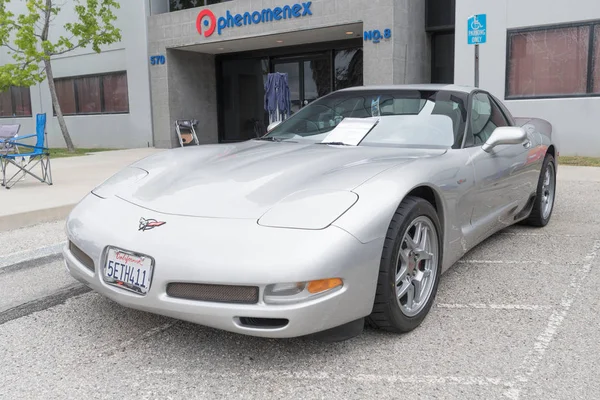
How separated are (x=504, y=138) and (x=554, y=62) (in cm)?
970

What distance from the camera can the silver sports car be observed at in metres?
2.28

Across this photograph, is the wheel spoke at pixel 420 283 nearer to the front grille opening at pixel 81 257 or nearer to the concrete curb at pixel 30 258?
the front grille opening at pixel 81 257

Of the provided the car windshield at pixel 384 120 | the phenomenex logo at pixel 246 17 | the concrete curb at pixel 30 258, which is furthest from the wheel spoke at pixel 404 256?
the phenomenex logo at pixel 246 17

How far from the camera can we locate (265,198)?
266 centimetres

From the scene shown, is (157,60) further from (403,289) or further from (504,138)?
(403,289)

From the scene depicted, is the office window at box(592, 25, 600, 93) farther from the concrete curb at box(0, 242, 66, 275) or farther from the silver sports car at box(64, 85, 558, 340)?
the concrete curb at box(0, 242, 66, 275)

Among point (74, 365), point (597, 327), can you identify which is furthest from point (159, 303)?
point (597, 327)

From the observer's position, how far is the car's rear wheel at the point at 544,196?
16.3 feet

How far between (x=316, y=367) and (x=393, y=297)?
48cm

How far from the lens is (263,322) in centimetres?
231

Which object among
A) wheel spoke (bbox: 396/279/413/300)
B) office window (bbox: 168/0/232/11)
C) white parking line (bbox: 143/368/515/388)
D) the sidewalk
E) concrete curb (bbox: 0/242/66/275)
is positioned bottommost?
concrete curb (bbox: 0/242/66/275)

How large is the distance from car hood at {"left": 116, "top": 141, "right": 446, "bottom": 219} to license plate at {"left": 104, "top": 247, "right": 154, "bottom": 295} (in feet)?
0.98

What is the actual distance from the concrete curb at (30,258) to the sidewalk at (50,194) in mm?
1422

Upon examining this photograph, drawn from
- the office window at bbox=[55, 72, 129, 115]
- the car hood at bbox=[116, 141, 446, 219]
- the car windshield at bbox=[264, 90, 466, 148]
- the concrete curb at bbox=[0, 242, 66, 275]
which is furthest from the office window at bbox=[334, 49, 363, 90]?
the car hood at bbox=[116, 141, 446, 219]
